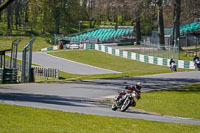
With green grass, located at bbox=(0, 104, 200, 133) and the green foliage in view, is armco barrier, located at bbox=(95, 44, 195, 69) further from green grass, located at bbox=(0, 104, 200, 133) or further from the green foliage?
green grass, located at bbox=(0, 104, 200, 133)

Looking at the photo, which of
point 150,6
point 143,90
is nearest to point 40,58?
point 150,6

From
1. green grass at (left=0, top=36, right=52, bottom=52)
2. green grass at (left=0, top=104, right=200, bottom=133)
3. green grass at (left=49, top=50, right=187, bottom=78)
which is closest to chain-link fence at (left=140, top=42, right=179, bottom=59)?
green grass at (left=49, top=50, right=187, bottom=78)

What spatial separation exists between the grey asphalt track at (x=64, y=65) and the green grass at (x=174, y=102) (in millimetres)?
17558

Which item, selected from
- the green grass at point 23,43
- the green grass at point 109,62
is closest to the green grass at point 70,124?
the green grass at point 109,62

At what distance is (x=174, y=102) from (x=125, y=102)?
5.16 metres

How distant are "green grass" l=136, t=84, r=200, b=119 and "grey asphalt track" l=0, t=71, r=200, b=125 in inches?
53.0

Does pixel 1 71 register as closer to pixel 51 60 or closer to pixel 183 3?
pixel 51 60

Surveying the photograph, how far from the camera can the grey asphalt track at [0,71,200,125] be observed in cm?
1723

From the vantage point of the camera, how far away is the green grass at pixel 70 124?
12.0 metres

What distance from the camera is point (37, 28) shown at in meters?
91.3

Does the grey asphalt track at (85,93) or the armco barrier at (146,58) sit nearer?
the grey asphalt track at (85,93)

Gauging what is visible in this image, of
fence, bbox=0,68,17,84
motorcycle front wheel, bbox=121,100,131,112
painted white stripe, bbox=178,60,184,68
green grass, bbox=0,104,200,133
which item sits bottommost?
painted white stripe, bbox=178,60,184,68

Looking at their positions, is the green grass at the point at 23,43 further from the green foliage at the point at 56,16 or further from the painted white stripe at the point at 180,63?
the painted white stripe at the point at 180,63

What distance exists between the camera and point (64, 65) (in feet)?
160
